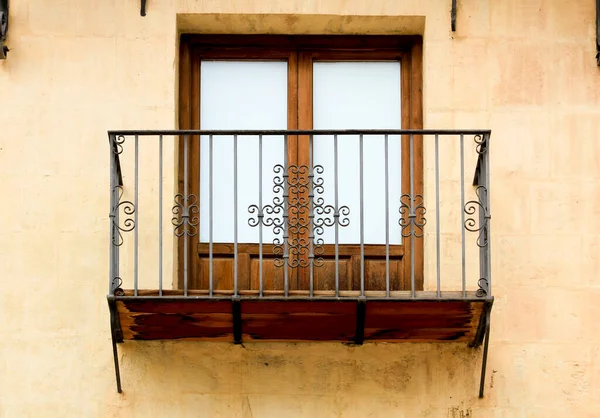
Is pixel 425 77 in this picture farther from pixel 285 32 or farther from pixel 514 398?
pixel 514 398

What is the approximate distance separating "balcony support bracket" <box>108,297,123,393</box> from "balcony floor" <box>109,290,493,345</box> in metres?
0.02

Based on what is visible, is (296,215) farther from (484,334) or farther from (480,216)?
(484,334)

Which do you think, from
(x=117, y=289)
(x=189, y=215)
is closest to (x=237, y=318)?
(x=117, y=289)

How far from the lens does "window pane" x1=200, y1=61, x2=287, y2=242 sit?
9.55 metres

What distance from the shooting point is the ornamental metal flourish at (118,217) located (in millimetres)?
8562

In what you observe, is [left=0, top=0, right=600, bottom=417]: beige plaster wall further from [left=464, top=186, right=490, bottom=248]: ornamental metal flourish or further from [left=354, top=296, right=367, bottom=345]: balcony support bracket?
[left=354, top=296, right=367, bottom=345]: balcony support bracket

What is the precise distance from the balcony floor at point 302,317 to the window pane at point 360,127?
93cm

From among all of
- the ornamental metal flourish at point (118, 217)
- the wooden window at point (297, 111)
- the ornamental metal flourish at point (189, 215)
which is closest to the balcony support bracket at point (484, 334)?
the wooden window at point (297, 111)

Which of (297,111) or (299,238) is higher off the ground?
(297,111)

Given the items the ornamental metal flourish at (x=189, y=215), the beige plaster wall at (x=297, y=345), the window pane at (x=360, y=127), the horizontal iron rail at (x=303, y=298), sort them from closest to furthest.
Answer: the horizontal iron rail at (x=303, y=298)
the beige plaster wall at (x=297, y=345)
the ornamental metal flourish at (x=189, y=215)
the window pane at (x=360, y=127)

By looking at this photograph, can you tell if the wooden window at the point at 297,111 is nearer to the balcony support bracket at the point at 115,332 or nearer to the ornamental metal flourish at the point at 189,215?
the ornamental metal flourish at the point at 189,215

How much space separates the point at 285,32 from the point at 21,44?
2008mm

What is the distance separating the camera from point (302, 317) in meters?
8.56

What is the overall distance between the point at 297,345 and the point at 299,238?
779mm
